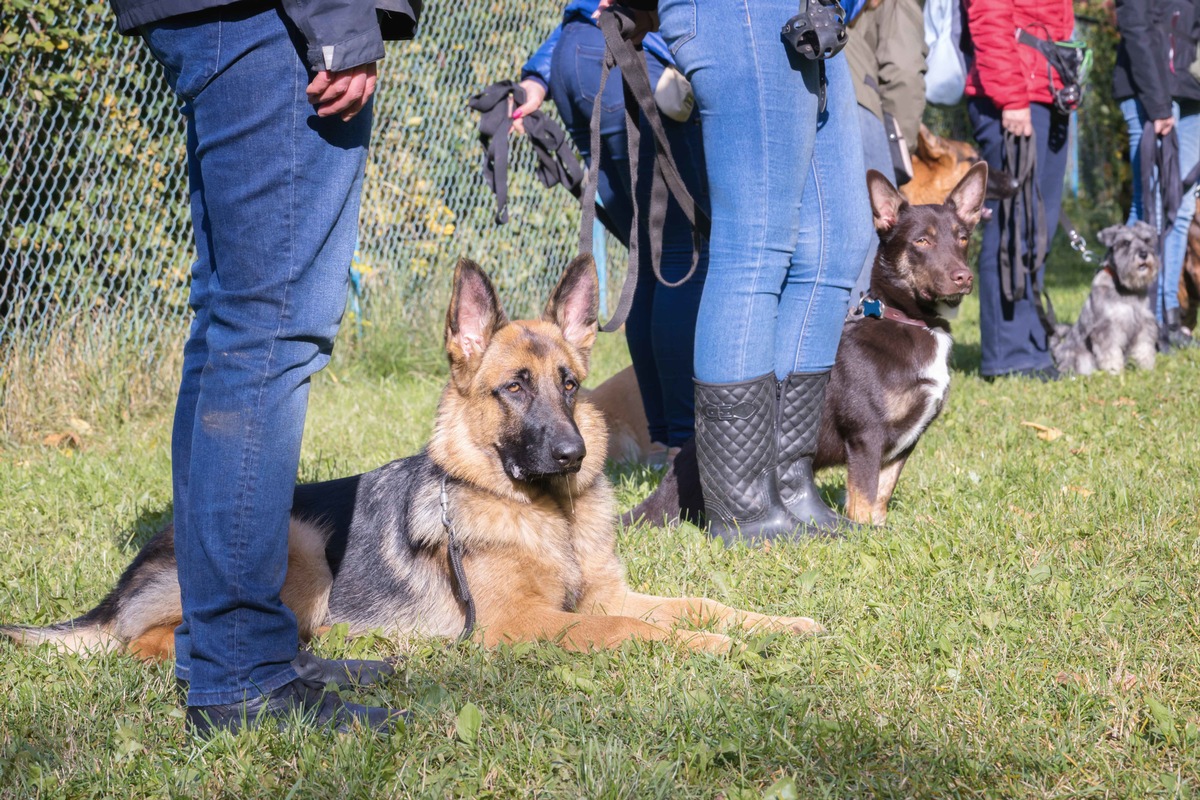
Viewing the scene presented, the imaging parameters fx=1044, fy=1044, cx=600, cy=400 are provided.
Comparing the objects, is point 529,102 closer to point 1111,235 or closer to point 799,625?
→ point 799,625

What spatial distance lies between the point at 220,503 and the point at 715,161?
6.51 ft

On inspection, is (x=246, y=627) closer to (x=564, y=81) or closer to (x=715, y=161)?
(x=715, y=161)

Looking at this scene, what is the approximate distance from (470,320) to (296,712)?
1408mm

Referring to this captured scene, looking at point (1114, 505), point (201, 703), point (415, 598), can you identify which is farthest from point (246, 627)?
point (1114, 505)

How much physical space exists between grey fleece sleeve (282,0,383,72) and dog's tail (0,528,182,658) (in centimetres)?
151

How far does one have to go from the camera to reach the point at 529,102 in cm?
490

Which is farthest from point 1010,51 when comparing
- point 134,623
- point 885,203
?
point 134,623

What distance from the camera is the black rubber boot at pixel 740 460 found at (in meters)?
3.60

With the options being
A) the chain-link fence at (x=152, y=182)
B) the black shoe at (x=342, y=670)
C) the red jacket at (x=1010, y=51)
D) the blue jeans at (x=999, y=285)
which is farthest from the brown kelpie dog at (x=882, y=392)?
the chain-link fence at (x=152, y=182)

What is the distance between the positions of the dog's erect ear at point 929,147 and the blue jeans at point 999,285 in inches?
16.9

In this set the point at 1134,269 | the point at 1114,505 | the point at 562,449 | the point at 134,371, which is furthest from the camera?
the point at 1134,269

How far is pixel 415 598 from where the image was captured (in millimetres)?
3213

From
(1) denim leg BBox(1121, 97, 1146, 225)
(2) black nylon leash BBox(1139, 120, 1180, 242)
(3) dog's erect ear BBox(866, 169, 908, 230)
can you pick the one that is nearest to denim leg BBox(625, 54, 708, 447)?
(3) dog's erect ear BBox(866, 169, 908, 230)

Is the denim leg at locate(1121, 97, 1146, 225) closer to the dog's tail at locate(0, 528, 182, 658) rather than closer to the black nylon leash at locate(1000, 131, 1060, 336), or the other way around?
the black nylon leash at locate(1000, 131, 1060, 336)
